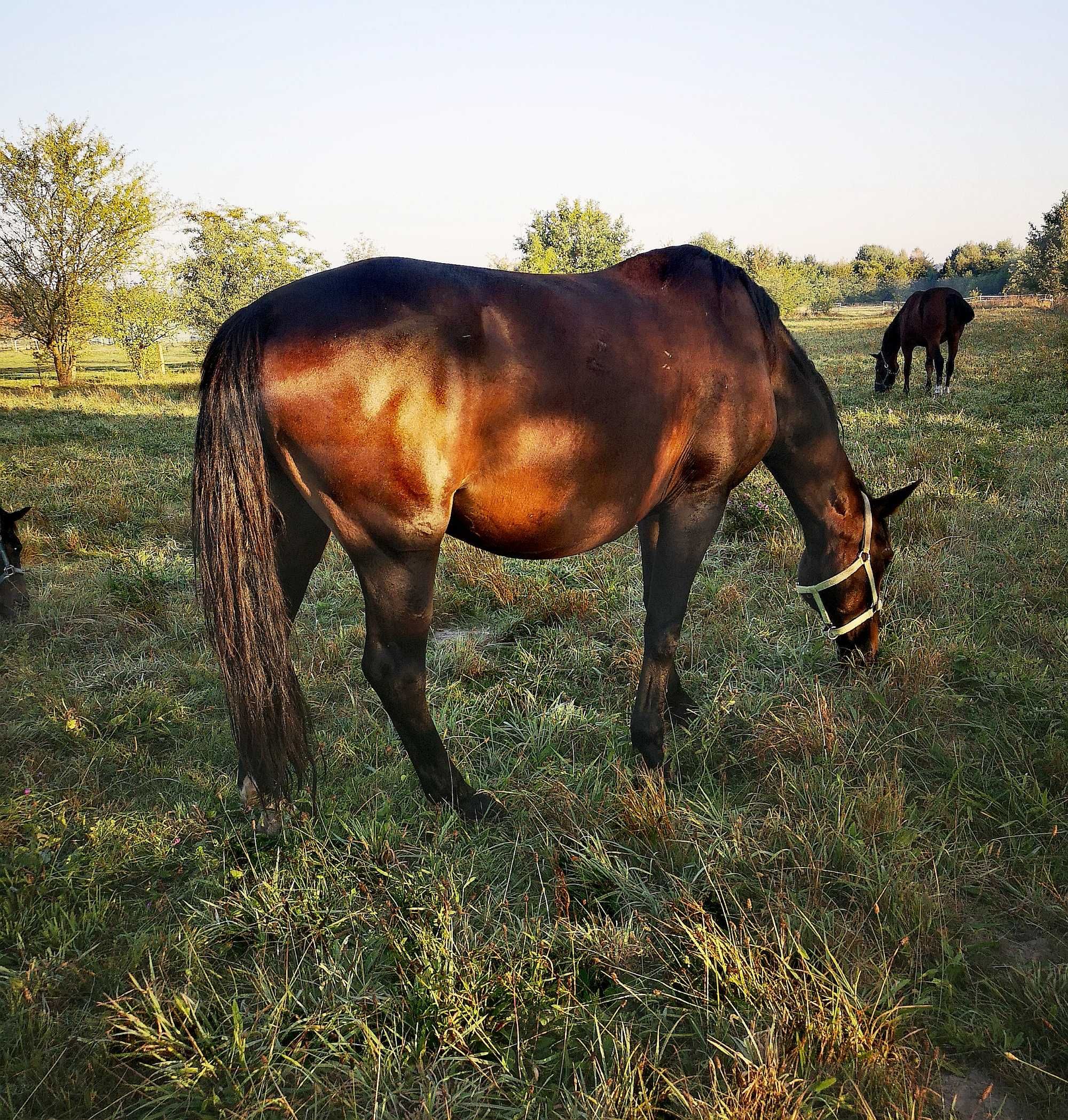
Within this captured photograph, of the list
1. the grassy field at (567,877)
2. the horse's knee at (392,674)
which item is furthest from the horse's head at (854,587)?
the horse's knee at (392,674)

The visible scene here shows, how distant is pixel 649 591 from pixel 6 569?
4507 millimetres

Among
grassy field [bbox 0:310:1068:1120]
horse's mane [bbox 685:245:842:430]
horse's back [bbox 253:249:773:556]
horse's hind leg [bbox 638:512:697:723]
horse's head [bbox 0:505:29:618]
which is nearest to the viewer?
grassy field [bbox 0:310:1068:1120]

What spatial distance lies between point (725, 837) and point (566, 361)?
6.05 feet

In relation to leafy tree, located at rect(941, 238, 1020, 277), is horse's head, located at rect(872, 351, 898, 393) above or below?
below

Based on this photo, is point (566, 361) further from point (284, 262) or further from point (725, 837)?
point (284, 262)

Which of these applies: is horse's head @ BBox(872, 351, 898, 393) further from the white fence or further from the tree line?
the white fence

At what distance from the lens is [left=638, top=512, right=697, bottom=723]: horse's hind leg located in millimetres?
3326

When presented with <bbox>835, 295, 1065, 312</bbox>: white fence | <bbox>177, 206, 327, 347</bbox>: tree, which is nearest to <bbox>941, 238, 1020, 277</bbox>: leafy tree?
<bbox>835, 295, 1065, 312</bbox>: white fence

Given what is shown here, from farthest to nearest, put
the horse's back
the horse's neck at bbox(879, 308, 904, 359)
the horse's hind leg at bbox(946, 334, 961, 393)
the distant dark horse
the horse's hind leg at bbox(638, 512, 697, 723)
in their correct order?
the horse's neck at bbox(879, 308, 904, 359) → the distant dark horse → the horse's hind leg at bbox(946, 334, 961, 393) → the horse's hind leg at bbox(638, 512, 697, 723) → the horse's back

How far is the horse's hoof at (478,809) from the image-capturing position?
286 centimetres

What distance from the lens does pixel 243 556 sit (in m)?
2.47

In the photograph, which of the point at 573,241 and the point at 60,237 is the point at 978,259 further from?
the point at 60,237

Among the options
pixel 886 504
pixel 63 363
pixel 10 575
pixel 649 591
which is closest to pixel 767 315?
pixel 886 504

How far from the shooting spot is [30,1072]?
1.82m
